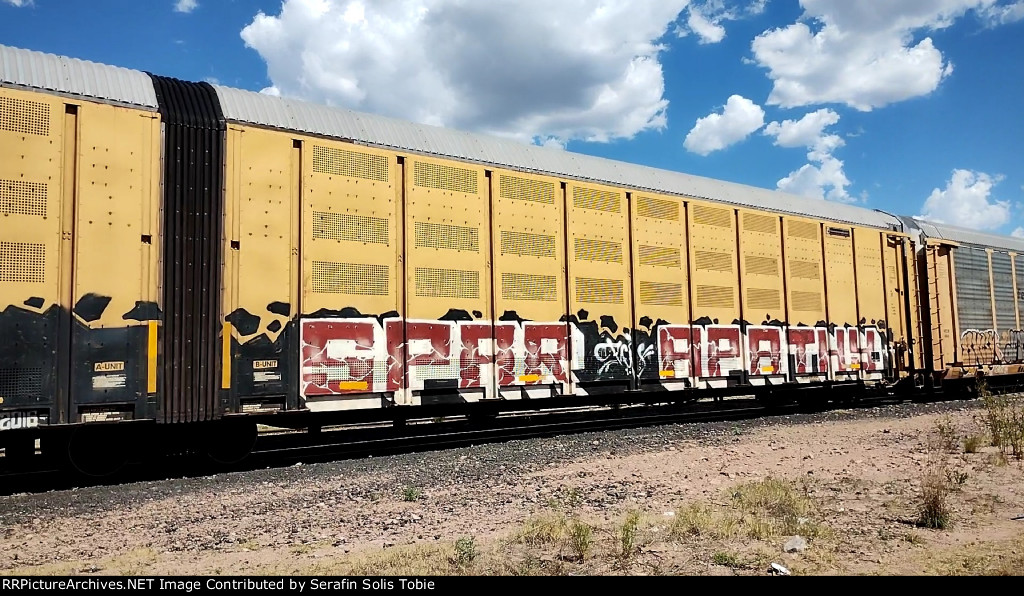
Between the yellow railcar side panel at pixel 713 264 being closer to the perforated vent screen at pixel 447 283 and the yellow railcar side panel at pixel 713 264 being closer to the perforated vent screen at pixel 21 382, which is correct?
the perforated vent screen at pixel 447 283

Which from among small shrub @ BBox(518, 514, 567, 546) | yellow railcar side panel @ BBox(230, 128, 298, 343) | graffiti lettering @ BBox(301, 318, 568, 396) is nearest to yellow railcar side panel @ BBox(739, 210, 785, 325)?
graffiti lettering @ BBox(301, 318, 568, 396)

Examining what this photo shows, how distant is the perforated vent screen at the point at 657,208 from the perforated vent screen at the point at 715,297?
1691 mm

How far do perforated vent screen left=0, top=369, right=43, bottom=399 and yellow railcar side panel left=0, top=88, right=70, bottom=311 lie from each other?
2.46 ft

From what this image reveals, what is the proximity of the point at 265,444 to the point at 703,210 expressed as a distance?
10.1 m

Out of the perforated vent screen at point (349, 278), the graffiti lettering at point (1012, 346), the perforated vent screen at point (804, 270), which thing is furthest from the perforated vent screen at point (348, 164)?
Result: the graffiti lettering at point (1012, 346)

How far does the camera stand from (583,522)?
5.96m

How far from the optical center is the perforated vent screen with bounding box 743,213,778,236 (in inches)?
604

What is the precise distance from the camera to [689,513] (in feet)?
19.7

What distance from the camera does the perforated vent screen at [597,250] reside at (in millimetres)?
12445

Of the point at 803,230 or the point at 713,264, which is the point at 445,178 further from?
the point at 803,230

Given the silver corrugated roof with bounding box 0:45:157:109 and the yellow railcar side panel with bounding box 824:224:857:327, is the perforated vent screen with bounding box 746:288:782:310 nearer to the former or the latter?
the yellow railcar side panel with bounding box 824:224:857:327

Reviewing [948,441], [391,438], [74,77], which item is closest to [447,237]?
[391,438]
